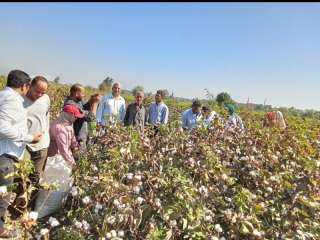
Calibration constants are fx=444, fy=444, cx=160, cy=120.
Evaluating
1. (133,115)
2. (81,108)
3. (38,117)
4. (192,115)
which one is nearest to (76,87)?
(81,108)

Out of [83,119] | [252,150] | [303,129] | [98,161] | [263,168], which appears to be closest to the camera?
[98,161]

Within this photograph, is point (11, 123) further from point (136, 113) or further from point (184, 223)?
point (136, 113)

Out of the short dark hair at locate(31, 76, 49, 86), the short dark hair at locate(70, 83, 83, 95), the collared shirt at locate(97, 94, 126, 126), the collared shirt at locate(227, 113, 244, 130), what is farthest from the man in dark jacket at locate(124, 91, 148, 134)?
the short dark hair at locate(31, 76, 49, 86)

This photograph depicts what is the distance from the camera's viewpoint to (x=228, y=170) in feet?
12.6

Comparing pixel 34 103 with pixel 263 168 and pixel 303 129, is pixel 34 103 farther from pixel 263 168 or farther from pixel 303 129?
pixel 303 129

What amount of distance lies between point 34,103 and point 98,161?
0.78m

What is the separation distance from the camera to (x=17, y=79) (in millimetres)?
3410

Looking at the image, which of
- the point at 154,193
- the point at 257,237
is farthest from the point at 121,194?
the point at 257,237

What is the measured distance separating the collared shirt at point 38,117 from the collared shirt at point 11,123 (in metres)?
0.41

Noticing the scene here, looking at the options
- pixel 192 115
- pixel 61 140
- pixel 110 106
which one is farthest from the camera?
Answer: pixel 192 115

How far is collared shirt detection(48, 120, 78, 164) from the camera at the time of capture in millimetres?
4281

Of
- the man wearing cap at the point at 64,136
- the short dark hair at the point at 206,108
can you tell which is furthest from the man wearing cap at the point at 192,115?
the man wearing cap at the point at 64,136

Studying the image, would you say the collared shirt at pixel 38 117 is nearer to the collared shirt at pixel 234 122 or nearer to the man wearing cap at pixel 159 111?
the collared shirt at pixel 234 122

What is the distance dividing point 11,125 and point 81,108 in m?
1.75
